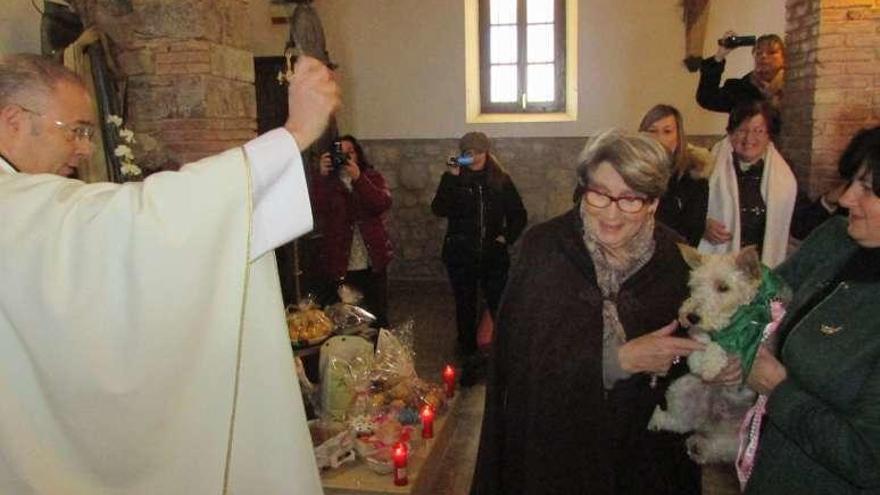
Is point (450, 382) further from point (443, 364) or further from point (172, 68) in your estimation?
point (172, 68)

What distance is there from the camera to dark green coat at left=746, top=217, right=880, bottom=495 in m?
1.49

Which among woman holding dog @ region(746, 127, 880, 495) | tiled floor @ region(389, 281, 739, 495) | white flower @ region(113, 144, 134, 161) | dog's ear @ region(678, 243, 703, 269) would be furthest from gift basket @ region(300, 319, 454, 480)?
woman holding dog @ region(746, 127, 880, 495)

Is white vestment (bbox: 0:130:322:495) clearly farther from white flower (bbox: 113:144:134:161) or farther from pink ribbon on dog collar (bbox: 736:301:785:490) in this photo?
white flower (bbox: 113:144:134:161)

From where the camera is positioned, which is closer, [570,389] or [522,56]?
[570,389]

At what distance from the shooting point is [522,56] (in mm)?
8852

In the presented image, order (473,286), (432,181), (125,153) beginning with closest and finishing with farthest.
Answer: (125,153), (473,286), (432,181)

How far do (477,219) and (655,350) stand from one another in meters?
3.26

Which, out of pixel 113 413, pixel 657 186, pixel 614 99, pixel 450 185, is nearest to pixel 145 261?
pixel 113 413

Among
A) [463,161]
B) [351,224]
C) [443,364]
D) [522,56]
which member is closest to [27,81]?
[351,224]

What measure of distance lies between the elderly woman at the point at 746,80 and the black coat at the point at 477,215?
1.56m

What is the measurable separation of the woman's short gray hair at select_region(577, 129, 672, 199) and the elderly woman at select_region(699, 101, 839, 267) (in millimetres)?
1883

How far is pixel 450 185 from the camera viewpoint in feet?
17.0

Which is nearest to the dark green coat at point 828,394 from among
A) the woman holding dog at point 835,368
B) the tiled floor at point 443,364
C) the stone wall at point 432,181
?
the woman holding dog at point 835,368

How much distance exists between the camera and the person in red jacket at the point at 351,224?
4945 millimetres
